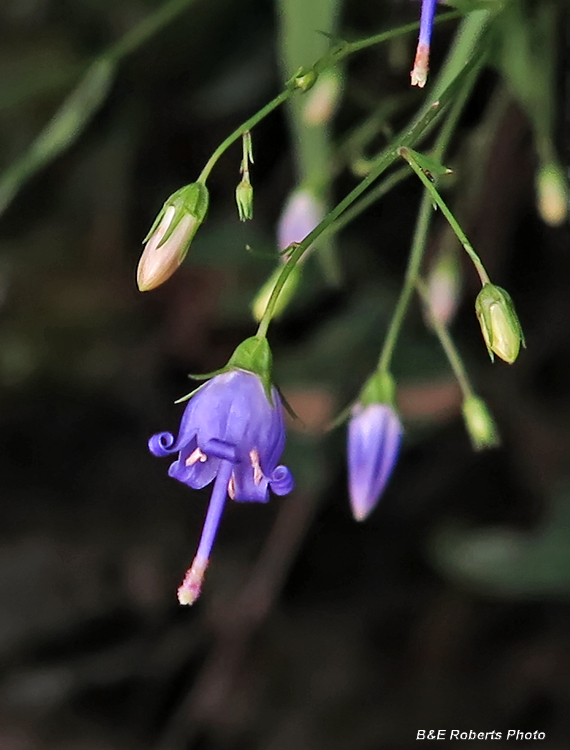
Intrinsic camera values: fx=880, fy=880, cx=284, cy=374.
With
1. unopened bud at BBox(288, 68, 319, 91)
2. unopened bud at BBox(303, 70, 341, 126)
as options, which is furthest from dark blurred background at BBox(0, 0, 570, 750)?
unopened bud at BBox(288, 68, 319, 91)

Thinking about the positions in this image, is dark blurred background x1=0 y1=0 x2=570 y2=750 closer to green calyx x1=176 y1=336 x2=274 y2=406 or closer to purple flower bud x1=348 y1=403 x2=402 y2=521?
purple flower bud x1=348 y1=403 x2=402 y2=521

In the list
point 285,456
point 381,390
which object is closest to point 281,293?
point 381,390

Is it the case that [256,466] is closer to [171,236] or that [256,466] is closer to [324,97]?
[171,236]

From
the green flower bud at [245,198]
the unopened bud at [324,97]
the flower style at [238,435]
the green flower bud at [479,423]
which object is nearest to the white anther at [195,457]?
the flower style at [238,435]

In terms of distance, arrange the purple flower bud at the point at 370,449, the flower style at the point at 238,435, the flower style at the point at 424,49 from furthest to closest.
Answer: the purple flower bud at the point at 370,449, the flower style at the point at 238,435, the flower style at the point at 424,49

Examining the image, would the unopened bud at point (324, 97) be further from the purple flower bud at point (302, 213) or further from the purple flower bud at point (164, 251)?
the purple flower bud at point (164, 251)

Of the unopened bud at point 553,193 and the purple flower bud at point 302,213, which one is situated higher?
the purple flower bud at point 302,213
